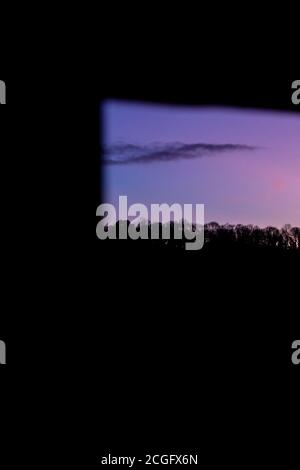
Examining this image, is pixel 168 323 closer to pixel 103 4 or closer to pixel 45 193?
pixel 45 193

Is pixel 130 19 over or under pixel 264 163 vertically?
over

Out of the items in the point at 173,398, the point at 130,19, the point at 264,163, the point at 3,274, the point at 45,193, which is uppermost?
the point at 130,19

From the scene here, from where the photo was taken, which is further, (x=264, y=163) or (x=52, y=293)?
(x=264, y=163)

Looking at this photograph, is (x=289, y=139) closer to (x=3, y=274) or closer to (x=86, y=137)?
(x=86, y=137)

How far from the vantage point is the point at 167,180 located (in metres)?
1.91

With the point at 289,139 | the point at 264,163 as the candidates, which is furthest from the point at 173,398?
the point at 289,139

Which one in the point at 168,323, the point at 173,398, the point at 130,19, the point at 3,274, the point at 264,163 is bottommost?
the point at 173,398

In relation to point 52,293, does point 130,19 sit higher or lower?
higher

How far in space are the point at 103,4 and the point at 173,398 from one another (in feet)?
4.57

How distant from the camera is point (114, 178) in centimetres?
185

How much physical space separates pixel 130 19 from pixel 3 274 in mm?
981

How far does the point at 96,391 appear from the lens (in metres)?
1.88

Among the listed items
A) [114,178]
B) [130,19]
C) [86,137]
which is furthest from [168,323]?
[130,19]

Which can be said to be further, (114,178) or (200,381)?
(200,381)
